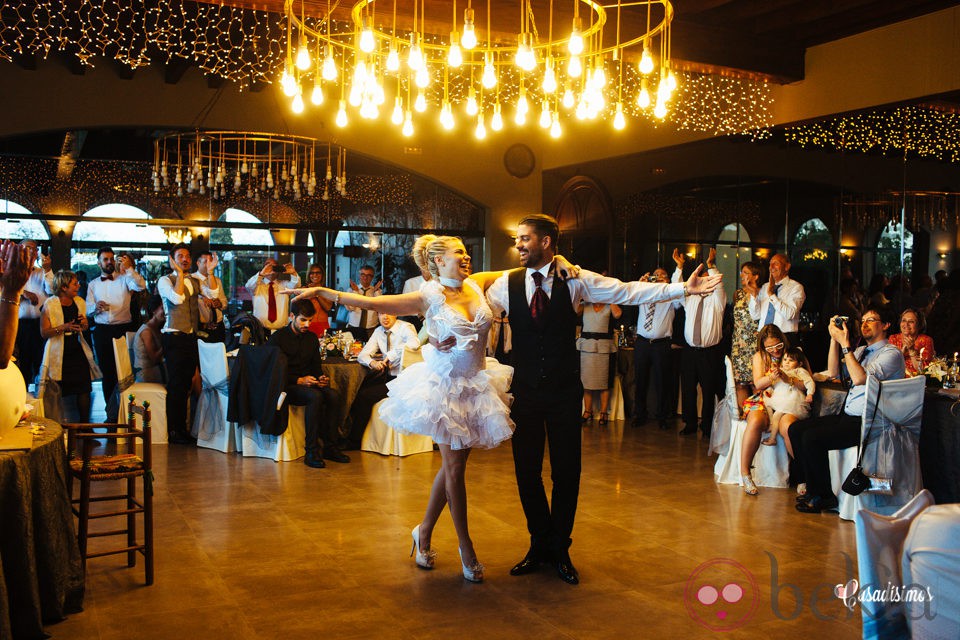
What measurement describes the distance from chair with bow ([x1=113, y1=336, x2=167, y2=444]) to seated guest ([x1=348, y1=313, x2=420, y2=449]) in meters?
1.69

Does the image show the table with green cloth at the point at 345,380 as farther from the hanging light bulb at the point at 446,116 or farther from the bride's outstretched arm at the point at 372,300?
the bride's outstretched arm at the point at 372,300

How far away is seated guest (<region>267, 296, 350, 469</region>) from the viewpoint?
722 cm

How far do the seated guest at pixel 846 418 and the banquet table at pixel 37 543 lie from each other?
4.32 meters

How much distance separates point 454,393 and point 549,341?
0.51 m

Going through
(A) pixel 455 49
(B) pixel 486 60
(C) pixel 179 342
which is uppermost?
(B) pixel 486 60

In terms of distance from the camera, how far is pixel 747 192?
1016 centimetres

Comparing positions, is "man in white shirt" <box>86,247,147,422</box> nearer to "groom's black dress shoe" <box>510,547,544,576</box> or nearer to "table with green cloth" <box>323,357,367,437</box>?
"table with green cloth" <box>323,357,367,437</box>

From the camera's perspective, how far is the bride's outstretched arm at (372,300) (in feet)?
13.3

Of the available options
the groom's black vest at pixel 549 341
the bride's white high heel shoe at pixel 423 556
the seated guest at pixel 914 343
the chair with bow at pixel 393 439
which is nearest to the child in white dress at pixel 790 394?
the seated guest at pixel 914 343

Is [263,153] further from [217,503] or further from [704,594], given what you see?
[704,594]

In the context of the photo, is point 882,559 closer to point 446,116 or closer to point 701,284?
point 701,284

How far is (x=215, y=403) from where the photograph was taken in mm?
7711

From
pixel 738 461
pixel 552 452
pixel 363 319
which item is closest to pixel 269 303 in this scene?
pixel 363 319

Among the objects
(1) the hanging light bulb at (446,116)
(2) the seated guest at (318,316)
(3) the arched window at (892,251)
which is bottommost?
(2) the seated guest at (318,316)
